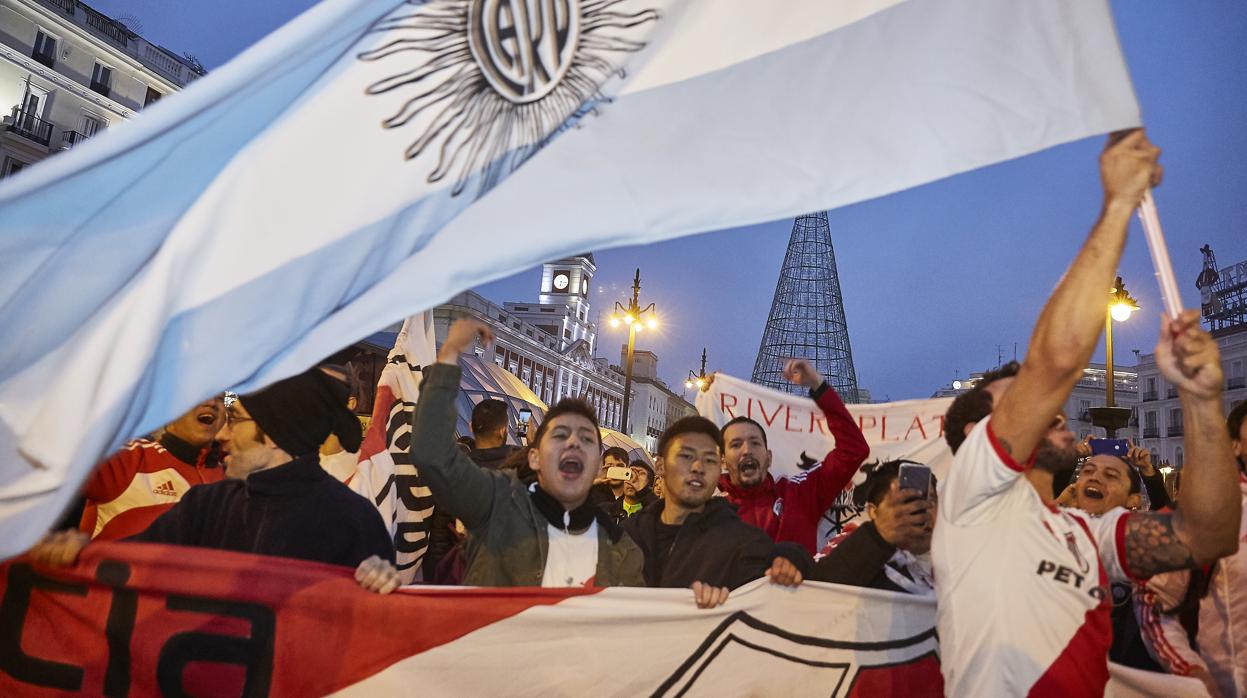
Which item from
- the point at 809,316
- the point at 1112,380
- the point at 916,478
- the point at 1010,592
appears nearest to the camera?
the point at 1010,592

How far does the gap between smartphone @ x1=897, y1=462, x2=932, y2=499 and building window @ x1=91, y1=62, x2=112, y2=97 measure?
165 ft

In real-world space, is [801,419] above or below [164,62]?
below

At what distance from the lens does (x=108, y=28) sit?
42.9 meters

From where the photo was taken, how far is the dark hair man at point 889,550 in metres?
2.95

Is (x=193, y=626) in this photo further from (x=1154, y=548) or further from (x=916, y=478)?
(x=1154, y=548)

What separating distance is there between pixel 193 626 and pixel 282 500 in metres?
0.51

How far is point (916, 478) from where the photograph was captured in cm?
283

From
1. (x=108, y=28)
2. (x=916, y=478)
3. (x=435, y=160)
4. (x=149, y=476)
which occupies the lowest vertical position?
(x=916, y=478)

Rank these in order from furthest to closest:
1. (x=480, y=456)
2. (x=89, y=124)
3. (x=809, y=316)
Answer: (x=809, y=316) → (x=89, y=124) → (x=480, y=456)

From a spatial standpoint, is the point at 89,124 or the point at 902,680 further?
the point at 89,124

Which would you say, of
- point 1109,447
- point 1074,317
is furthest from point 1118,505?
point 1074,317

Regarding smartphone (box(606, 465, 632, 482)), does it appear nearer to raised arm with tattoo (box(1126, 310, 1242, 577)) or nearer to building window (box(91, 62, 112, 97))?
raised arm with tattoo (box(1126, 310, 1242, 577))

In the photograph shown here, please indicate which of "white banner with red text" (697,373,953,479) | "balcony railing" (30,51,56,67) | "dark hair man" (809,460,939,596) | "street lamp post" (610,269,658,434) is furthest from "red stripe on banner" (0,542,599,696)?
"balcony railing" (30,51,56,67)

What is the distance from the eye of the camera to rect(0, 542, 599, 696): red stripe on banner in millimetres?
2662
